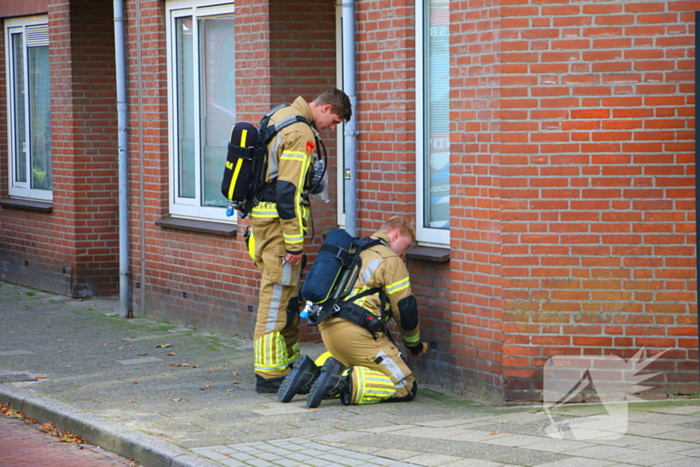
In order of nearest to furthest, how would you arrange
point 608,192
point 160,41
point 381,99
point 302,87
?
point 608,192, point 381,99, point 302,87, point 160,41

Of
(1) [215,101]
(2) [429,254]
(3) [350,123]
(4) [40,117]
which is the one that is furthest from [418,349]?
(4) [40,117]

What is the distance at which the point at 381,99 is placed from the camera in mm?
8328

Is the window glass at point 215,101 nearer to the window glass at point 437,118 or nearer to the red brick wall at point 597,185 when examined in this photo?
the window glass at point 437,118

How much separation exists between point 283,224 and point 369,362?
1.11 m

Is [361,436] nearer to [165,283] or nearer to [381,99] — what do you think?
[381,99]

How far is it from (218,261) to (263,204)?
2.82 m

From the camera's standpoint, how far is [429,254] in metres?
7.82

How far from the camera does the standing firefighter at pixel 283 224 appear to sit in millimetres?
7480

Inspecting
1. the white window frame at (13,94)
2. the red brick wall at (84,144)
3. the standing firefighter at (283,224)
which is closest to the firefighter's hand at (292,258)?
the standing firefighter at (283,224)

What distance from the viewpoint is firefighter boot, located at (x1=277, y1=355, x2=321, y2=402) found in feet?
24.2

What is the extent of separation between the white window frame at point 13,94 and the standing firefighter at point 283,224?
6.73m

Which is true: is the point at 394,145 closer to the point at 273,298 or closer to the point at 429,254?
the point at 429,254

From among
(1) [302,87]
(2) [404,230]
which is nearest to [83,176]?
(1) [302,87]

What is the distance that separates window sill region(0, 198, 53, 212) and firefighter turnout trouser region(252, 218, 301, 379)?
20.6ft
